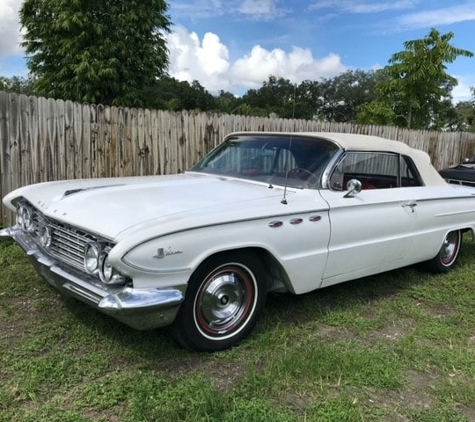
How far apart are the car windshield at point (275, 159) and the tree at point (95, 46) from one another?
18210mm

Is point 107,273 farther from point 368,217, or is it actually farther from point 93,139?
point 93,139

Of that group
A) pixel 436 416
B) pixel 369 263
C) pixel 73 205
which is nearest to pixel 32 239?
pixel 73 205

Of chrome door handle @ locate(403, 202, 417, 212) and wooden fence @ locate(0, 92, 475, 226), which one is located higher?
wooden fence @ locate(0, 92, 475, 226)

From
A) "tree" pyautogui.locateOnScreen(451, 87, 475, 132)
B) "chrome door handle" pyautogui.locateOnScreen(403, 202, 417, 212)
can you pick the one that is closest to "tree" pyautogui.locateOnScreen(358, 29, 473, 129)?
"chrome door handle" pyautogui.locateOnScreen(403, 202, 417, 212)

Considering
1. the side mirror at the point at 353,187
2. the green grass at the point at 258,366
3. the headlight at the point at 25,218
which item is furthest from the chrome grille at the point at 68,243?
the side mirror at the point at 353,187

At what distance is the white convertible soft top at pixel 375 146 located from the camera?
14.3 feet

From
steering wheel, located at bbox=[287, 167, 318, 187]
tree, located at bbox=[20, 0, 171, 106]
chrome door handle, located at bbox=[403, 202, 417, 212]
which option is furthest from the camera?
tree, located at bbox=[20, 0, 171, 106]

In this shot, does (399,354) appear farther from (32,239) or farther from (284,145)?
(32,239)

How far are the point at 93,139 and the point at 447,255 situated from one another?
Result: 15.5ft

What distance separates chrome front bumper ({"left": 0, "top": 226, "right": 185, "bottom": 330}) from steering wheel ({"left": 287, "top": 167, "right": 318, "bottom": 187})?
5.24 feet

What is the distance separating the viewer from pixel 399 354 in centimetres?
350

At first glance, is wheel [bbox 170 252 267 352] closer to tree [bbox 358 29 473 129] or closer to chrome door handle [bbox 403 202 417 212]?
chrome door handle [bbox 403 202 417 212]

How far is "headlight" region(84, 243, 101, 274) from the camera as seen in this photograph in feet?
9.84

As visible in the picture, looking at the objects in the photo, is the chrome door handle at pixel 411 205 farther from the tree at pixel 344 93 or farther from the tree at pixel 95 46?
the tree at pixel 344 93
